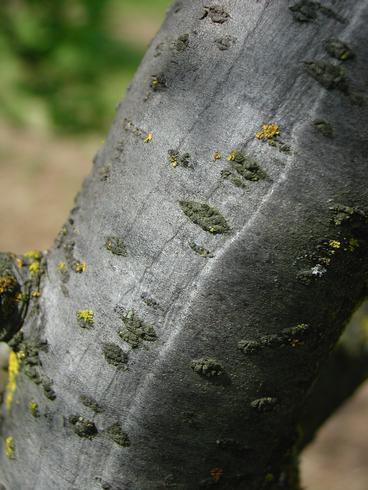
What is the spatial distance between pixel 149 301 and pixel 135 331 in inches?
1.8

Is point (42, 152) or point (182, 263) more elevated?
point (42, 152)

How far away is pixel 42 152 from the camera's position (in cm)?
622

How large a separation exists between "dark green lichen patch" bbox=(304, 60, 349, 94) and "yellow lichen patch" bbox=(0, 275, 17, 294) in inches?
21.6

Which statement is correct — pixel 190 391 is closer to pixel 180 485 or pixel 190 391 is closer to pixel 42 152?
pixel 180 485

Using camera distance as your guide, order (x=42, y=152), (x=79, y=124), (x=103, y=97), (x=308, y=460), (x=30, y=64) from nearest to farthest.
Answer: (x=308, y=460), (x=42, y=152), (x=79, y=124), (x=103, y=97), (x=30, y=64)

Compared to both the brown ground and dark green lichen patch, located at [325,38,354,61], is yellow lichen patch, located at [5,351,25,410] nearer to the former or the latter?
dark green lichen patch, located at [325,38,354,61]

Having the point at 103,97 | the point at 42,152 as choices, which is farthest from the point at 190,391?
the point at 103,97

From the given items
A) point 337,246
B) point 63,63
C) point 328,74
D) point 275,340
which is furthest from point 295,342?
point 63,63

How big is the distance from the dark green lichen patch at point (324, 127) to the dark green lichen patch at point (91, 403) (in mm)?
489

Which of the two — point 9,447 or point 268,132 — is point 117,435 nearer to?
point 9,447

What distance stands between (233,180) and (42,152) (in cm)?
567

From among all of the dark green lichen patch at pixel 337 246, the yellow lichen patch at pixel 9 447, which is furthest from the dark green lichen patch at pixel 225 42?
the yellow lichen patch at pixel 9 447

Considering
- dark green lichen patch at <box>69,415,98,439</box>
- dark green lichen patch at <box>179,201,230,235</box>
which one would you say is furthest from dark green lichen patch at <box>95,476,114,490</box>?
dark green lichen patch at <box>179,201,230,235</box>

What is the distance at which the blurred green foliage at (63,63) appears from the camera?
276 inches
